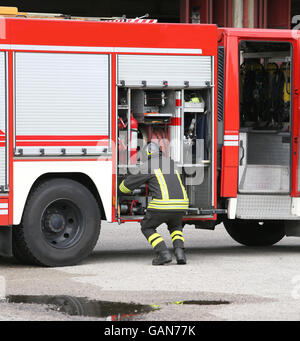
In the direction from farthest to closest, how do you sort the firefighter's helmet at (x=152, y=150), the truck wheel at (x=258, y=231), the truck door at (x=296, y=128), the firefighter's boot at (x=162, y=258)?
the truck wheel at (x=258, y=231)
the truck door at (x=296, y=128)
the firefighter's helmet at (x=152, y=150)
the firefighter's boot at (x=162, y=258)

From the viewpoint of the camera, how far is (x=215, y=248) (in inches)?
492

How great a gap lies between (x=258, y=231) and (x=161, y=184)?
262 centimetres

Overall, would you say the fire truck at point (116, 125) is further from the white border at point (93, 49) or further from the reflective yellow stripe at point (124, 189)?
the reflective yellow stripe at point (124, 189)

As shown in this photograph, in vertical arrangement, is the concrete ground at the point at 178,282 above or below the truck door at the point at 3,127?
→ below

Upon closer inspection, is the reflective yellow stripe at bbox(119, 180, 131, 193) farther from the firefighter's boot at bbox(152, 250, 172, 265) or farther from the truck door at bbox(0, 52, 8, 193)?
the truck door at bbox(0, 52, 8, 193)

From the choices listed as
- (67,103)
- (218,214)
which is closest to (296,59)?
(218,214)

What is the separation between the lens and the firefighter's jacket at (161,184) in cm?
1052

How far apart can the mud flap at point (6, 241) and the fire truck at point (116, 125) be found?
0.6 inches

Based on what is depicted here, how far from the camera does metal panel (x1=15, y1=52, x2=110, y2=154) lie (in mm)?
10258

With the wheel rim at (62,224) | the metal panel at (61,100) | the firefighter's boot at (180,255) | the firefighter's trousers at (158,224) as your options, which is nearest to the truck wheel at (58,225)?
the wheel rim at (62,224)

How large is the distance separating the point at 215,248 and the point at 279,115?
6.68 feet

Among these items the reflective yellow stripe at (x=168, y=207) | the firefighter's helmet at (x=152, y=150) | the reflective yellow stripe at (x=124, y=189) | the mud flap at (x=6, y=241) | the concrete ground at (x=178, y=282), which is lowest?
the concrete ground at (x=178, y=282)

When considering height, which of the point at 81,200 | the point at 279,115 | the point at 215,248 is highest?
the point at 279,115
